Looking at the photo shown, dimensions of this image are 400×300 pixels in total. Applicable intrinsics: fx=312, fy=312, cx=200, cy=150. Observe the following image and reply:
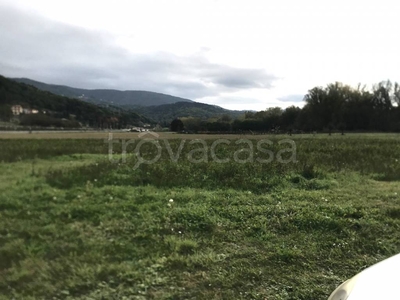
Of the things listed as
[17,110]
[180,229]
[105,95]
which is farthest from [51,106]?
[105,95]

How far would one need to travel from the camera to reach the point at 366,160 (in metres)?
10.9

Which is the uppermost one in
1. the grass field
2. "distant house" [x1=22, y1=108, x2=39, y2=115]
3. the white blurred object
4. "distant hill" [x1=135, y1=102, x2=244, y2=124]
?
"distant hill" [x1=135, y1=102, x2=244, y2=124]

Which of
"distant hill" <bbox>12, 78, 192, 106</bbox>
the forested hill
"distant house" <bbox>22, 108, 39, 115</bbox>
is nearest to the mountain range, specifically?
"distant hill" <bbox>12, 78, 192, 106</bbox>

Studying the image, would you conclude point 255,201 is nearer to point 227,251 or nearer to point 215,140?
point 227,251

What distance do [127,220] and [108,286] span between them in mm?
1635

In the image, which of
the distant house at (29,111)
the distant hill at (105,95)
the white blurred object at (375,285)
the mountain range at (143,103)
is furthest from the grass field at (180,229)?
the mountain range at (143,103)

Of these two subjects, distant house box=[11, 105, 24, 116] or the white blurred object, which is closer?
the white blurred object

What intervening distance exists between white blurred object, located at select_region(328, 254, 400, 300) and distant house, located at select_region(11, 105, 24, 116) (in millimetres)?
6086

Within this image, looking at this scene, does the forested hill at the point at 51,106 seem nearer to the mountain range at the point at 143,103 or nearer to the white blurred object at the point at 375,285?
the mountain range at the point at 143,103

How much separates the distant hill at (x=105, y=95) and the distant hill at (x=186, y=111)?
2.89 feet

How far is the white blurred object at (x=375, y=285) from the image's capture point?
182cm

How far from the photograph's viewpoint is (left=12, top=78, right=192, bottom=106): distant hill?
7.55 m

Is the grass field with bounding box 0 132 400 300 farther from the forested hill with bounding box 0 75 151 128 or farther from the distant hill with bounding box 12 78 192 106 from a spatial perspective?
the distant hill with bounding box 12 78 192 106

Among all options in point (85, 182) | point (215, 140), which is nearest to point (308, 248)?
point (85, 182)
